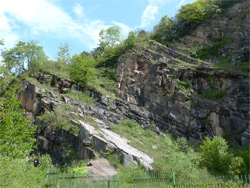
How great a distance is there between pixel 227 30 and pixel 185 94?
15.6m

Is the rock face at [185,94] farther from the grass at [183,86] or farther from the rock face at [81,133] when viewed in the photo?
the rock face at [81,133]

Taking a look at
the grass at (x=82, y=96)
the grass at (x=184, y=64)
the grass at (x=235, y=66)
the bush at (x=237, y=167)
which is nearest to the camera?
the bush at (x=237, y=167)

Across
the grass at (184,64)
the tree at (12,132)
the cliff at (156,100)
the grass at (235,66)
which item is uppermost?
the grass at (184,64)

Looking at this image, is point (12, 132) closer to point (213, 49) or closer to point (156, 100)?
point (156, 100)

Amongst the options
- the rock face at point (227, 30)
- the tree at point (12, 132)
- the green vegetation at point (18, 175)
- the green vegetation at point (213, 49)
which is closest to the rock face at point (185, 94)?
the green vegetation at point (213, 49)

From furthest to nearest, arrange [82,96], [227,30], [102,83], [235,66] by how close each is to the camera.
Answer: [227,30], [102,83], [235,66], [82,96]

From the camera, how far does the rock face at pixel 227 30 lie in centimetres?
2791

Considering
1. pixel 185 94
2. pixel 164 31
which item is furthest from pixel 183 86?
pixel 164 31

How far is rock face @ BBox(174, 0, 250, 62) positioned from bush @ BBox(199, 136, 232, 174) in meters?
16.9

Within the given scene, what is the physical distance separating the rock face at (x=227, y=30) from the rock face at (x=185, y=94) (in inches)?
244

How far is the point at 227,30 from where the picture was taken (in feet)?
101

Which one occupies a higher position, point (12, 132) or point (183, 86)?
point (183, 86)

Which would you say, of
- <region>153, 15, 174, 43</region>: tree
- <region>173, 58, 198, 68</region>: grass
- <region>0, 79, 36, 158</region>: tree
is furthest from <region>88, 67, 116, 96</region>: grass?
<region>0, 79, 36, 158</region>: tree

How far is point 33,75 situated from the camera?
77.2 ft
